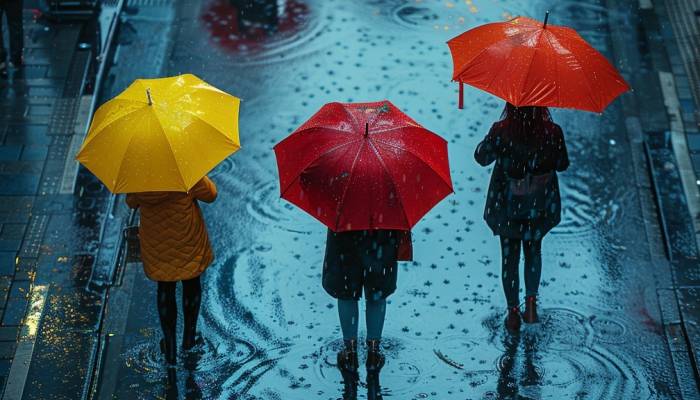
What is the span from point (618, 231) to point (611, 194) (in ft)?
1.90

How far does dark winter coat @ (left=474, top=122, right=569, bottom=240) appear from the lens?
8555mm

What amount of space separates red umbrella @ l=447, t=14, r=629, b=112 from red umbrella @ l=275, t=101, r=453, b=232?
2.42ft

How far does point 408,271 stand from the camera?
33.1 ft

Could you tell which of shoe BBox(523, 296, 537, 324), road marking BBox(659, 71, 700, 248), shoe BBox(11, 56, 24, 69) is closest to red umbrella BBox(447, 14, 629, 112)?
shoe BBox(523, 296, 537, 324)

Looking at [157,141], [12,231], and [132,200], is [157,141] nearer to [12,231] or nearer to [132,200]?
[132,200]

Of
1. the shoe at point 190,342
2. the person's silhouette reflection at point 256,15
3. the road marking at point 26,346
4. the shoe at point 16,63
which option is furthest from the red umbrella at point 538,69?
the shoe at point 16,63

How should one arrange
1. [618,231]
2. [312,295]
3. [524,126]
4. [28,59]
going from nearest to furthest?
[524,126]
[312,295]
[618,231]
[28,59]

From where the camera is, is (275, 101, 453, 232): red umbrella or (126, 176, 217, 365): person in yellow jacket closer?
(275, 101, 453, 232): red umbrella

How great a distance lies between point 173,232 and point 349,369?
5.01ft

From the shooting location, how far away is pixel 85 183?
1121 cm

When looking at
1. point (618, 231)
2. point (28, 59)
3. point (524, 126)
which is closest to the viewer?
point (524, 126)

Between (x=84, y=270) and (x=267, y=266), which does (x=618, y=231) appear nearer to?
(x=267, y=266)

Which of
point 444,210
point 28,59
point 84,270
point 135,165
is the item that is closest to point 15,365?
point 84,270

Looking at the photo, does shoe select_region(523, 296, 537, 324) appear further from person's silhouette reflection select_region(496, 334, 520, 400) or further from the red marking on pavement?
the red marking on pavement
